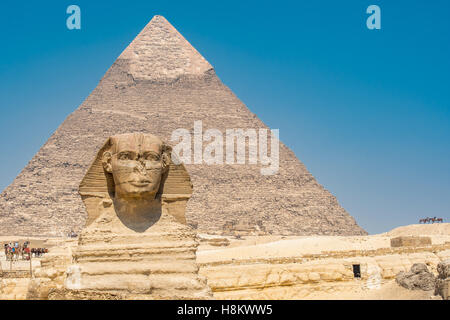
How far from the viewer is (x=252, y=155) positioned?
454ft

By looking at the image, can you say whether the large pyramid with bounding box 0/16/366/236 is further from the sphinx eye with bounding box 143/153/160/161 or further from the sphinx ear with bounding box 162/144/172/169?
the sphinx eye with bounding box 143/153/160/161

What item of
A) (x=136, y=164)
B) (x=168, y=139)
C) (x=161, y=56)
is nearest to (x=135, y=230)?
(x=136, y=164)

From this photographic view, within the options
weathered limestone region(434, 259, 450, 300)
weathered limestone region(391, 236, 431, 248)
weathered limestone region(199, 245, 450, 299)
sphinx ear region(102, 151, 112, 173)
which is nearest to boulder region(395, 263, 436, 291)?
weathered limestone region(199, 245, 450, 299)

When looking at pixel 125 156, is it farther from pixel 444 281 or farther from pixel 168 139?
pixel 168 139

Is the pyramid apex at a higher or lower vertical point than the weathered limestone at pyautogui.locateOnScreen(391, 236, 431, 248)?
higher

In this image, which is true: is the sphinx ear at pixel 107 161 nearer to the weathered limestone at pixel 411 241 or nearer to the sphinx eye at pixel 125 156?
the sphinx eye at pixel 125 156

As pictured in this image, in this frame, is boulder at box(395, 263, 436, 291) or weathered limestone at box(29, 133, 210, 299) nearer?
weathered limestone at box(29, 133, 210, 299)

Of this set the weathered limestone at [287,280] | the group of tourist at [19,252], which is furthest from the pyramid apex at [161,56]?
the weathered limestone at [287,280]

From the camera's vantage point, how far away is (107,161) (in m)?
5.29

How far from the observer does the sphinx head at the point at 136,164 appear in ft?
16.8

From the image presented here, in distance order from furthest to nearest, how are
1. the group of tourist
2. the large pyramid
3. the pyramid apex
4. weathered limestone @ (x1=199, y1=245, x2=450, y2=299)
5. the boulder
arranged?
the pyramid apex → the large pyramid → the group of tourist → weathered limestone @ (x1=199, y1=245, x2=450, y2=299) → the boulder

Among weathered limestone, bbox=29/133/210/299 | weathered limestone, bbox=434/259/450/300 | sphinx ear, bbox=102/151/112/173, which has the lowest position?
weathered limestone, bbox=434/259/450/300

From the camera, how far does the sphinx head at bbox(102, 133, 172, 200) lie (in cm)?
513
